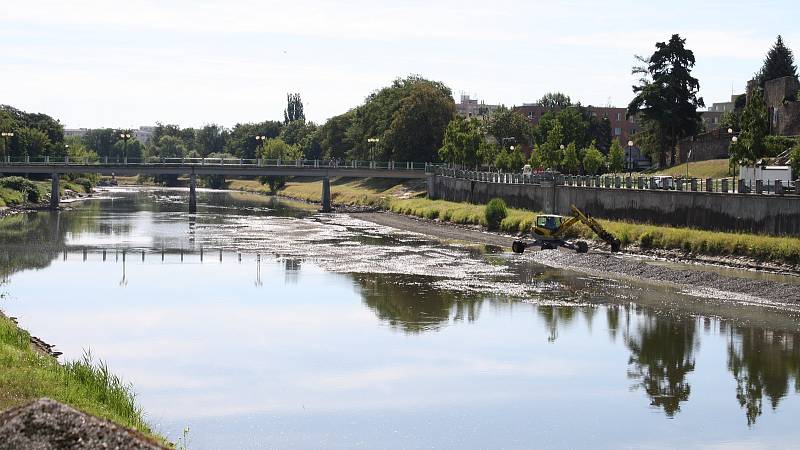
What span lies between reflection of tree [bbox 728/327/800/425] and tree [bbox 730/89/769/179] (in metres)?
40.8

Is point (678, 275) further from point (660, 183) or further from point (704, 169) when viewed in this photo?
point (704, 169)

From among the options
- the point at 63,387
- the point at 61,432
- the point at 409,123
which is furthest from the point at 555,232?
the point at 409,123

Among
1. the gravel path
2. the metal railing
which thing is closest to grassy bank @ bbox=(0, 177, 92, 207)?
the metal railing

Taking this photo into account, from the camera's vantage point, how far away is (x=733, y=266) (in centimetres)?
6288

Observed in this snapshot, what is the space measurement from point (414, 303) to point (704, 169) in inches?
2497

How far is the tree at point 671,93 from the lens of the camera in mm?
123062

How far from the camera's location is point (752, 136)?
8275 centimetres

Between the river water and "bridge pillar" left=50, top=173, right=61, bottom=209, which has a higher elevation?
"bridge pillar" left=50, top=173, right=61, bottom=209

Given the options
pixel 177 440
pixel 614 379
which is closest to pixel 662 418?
pixel 614 379

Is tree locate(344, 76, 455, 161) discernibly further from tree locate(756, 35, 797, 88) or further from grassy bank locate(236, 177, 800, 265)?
tree locate(756, 35, 797, 88)

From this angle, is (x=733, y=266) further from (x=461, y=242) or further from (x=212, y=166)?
(x=212, y=166)

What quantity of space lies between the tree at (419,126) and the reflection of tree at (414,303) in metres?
90.1

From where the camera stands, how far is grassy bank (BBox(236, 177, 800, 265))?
62781 mm

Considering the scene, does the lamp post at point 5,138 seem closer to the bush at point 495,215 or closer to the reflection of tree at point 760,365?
the bush at point 495,215
